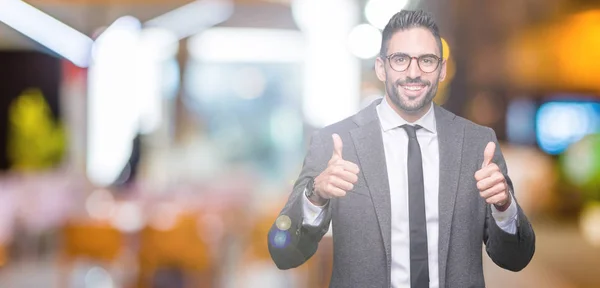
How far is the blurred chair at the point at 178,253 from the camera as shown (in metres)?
5.91

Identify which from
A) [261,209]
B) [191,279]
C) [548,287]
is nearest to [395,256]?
[261,209]

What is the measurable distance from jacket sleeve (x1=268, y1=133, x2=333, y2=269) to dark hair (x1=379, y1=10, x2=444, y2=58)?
19 cm

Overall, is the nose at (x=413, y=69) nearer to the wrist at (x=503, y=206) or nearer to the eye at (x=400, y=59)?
the eye at (x=400, y=59)

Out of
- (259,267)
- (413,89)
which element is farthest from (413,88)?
(259,267)

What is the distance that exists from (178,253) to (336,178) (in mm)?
4963

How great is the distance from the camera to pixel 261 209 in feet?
19.1

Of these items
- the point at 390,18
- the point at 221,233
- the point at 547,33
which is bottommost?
the point at 221,233

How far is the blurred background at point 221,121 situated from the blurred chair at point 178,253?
2 cm

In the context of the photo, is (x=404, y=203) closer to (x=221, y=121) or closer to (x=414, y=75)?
(x=414, y=75)

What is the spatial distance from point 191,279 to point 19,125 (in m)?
6.11

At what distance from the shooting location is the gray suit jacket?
1.17 metres

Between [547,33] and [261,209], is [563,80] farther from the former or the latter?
[261,209]

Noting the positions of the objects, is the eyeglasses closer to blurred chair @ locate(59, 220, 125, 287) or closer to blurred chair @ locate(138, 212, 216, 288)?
blurred chair @ locate(138, 212, 216, 288)

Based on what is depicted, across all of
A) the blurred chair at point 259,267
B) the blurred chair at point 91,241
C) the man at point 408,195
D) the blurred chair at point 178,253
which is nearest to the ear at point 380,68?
the man at point 408,195
